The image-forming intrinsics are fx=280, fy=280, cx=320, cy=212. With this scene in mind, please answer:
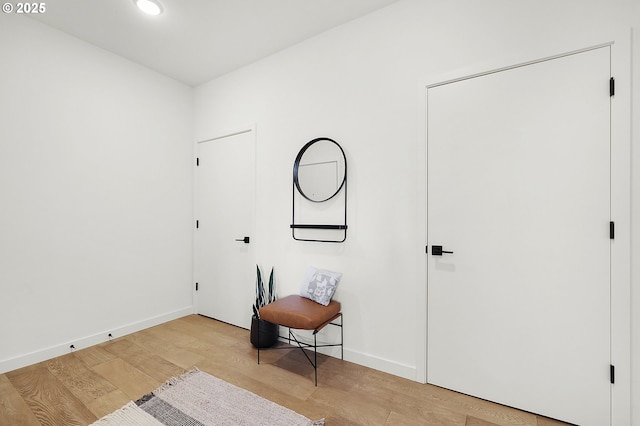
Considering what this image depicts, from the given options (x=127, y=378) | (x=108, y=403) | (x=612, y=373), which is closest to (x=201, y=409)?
(x=108, y=403)

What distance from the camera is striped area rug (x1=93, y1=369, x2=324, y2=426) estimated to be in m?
1.63

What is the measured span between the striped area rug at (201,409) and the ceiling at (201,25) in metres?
2.81

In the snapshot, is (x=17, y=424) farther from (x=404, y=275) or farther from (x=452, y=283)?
(x=452, y=283)

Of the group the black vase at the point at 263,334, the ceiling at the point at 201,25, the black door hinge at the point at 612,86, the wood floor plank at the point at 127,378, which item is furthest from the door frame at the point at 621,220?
the wood floor plank at the point at 127,378

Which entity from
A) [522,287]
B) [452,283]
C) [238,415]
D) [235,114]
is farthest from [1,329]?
[522,287]

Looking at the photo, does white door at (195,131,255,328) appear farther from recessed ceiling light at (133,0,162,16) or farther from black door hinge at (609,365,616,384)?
black door hinge at (609,365,616,384)

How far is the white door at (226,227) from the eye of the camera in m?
3.02

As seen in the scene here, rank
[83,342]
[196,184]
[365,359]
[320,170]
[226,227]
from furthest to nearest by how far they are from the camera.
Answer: [196,184] → [226,227] → [83,342] → [320,170] → [365,359]

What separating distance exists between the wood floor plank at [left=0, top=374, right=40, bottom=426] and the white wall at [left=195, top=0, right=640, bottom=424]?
1795mm

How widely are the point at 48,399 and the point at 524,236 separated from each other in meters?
3.22

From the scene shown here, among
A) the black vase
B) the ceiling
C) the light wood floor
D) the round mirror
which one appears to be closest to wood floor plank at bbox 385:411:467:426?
the light wood floor

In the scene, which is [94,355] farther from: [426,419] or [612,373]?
[612,373]

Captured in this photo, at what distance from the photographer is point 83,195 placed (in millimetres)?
2609

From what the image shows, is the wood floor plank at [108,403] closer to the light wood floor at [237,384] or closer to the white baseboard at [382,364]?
the light wood floor at [237,384]
